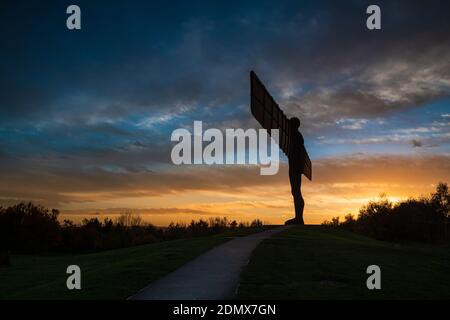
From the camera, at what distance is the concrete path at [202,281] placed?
10.4 meters

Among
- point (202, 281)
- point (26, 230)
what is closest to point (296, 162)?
point (202, 281)

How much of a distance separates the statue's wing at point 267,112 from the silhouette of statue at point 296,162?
868 mm

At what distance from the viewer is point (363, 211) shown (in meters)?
62.4

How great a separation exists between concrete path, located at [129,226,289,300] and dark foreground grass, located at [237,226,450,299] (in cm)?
44

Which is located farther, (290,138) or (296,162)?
(296,162)

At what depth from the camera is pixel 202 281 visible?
39.1ft

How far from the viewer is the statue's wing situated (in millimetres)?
24016

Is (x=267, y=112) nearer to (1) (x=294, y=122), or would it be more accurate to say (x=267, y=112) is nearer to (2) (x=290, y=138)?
(2) (x=290, y=138)

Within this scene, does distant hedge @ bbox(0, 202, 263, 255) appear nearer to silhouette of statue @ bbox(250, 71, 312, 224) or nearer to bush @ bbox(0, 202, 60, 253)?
bush @ bbox(0, 202, 60, 253)

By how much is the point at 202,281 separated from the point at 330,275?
4.78 metres

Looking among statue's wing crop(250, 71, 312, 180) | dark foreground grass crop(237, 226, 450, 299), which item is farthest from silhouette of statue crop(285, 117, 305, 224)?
dark foreground grass crop(237, 226, 450, 299)

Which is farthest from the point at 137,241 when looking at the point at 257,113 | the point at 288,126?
the point at 257,113

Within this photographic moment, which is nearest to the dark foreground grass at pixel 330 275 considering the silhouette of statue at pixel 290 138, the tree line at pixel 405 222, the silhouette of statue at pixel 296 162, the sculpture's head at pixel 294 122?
the silhouette of statue at pixel 290 138
